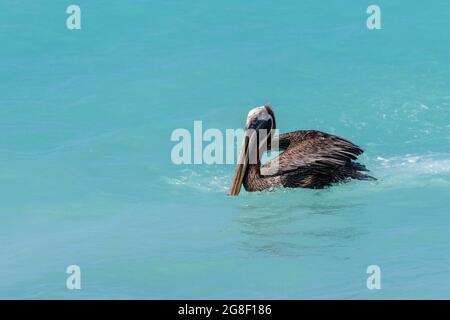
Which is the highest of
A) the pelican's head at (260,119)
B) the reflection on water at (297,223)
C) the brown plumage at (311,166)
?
the pelican's head at (260,119)

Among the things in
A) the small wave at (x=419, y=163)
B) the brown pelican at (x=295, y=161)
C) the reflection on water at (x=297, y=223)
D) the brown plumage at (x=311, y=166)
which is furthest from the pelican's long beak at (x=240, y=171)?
the small wave at (x=419, y=163)

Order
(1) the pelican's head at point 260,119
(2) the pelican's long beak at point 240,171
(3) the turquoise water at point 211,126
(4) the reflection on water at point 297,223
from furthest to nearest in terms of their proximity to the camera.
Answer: (1) the pelican's head at point 260,119 < (2) the pelican's long beak at point 240,171 < (4) the reflection on water at point 297,223 < (3) the turquoise water at point 211,126

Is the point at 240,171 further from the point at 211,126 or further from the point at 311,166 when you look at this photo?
the point at 211,126

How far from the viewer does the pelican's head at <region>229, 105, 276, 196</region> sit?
14.9 m

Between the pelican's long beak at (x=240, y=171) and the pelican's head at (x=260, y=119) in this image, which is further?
the pelican's head at (x=260, y=119)

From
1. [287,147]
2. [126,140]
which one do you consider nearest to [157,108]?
[126,140]

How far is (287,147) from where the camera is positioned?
15.3 meters

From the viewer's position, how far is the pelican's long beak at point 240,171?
14.9m

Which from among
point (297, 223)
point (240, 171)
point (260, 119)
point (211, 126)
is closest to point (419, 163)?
point (260, 119)

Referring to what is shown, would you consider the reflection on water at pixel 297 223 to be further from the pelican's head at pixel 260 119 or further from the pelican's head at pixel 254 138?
the pelican's head at pixel 260 119

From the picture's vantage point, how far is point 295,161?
578 inches

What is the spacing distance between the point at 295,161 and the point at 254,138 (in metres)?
0.64

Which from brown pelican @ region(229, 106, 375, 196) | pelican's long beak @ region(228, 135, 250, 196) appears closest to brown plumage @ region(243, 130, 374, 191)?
brown pelican @ region(229, 106, 375, 196)

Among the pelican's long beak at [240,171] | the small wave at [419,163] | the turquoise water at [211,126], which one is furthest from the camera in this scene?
the small wave at [419,163]
